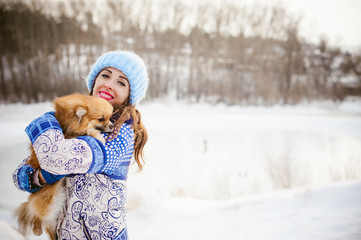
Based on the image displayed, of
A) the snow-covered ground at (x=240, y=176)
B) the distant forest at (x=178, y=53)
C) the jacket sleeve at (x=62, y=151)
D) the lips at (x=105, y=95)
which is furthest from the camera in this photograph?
the distant forest at (x=178, y=53)

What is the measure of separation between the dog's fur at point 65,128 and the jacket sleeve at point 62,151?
0.39 feet

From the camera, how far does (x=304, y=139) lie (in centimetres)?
909

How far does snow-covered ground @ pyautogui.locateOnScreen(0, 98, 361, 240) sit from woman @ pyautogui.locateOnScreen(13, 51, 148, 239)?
65cm

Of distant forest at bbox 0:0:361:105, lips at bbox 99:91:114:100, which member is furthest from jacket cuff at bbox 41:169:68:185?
distant forest at bbox 0:0:361:105

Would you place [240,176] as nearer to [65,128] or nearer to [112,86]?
[112,86]

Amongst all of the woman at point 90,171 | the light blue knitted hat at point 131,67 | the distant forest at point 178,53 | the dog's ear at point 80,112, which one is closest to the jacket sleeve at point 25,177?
the woman at point 90,171

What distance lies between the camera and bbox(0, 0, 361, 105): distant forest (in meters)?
14.0

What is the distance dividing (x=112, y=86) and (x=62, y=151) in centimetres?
48

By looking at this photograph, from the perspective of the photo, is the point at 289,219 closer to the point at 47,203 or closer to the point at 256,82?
the point at 47,203

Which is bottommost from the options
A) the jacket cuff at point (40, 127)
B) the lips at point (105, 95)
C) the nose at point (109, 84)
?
the jacket cuff at point (40, 127)

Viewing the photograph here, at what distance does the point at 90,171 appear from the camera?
0.82 metres

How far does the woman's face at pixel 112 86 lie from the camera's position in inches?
43.9

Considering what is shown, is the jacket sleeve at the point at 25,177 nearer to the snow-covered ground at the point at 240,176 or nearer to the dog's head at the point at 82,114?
the dog's head at the point at 82,114

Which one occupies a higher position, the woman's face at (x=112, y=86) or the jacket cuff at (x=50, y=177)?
the woman's face at (x=112, y=86)
